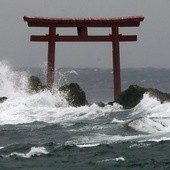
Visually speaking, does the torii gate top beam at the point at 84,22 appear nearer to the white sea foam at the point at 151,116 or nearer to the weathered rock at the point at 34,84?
the weathered rock at the point at 34,84

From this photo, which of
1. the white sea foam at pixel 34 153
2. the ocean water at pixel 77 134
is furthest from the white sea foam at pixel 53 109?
the white sea foam at pixel 34 153

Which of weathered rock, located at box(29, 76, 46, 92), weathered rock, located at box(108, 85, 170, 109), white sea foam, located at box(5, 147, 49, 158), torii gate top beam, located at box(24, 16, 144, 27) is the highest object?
torii gate top beam, located at box(24, 16, 144, 27)

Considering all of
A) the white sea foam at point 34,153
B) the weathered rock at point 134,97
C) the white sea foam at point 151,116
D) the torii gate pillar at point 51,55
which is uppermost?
the torii gate pillar at point 51,55

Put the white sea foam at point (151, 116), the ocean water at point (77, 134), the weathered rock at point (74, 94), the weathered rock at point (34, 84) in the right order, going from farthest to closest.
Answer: the weathered rock at point (34, 84) → the weathered rock at point (74, 94) → the white sea foam at point (151, 116) → the ocean water at point (77, 134)

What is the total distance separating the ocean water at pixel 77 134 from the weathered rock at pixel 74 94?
15.0 inches

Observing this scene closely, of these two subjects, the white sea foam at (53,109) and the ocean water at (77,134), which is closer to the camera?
the ocean water at (77,134)

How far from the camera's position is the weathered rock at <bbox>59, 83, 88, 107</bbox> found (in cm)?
2981

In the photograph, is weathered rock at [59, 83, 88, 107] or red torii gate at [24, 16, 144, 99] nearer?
red torii gate at [24, 16, 144, 99]

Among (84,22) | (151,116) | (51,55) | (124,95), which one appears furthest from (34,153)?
(84,22)

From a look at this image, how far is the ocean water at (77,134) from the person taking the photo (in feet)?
51.8

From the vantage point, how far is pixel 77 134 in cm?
2062

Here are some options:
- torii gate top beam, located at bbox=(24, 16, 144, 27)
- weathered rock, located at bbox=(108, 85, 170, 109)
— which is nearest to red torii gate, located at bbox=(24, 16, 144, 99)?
torii gate top beam, located at bbox=(24, 16, 144, 27)

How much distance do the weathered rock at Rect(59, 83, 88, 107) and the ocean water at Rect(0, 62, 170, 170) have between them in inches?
15.0

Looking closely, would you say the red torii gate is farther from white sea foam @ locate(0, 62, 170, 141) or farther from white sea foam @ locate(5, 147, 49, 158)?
white sea foam @ locate(5, 147, 49, 158)
